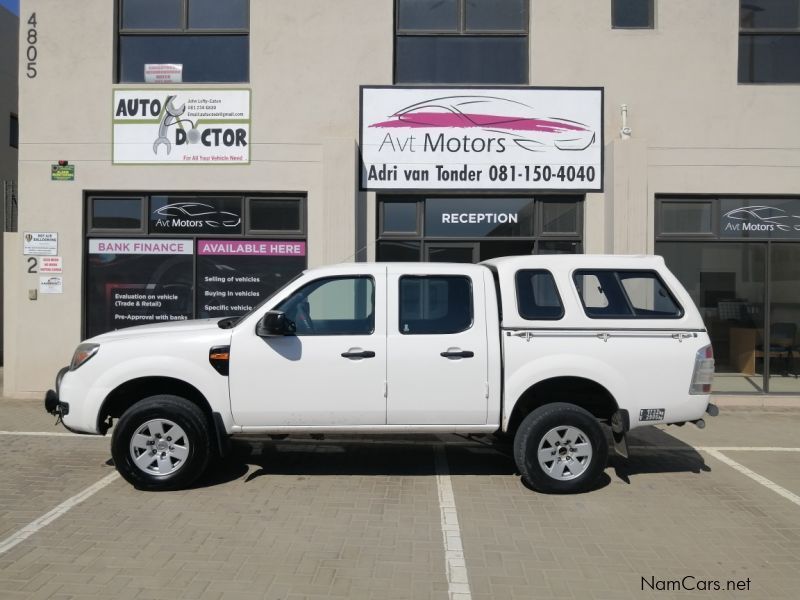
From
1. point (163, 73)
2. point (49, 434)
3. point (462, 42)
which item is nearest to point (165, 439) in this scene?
point (49, 434)

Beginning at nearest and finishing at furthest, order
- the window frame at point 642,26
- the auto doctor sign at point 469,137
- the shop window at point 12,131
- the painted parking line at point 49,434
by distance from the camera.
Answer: the painted parking line at point 49,434
the auto doctor sign at point 469,137
the window frame at point 642,26
the shop window at point 12,131

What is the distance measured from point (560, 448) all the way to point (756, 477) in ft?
7.17

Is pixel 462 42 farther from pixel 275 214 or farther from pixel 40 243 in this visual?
pixel 40 243

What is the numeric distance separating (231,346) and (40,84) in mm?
7114

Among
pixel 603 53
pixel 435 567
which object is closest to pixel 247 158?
pixel 603 53

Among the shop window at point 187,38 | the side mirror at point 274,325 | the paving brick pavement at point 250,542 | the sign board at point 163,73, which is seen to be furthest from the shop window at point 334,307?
the sign board at point 163,73

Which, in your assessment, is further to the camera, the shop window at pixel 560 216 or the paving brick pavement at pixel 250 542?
the shop window at pixel 560 216

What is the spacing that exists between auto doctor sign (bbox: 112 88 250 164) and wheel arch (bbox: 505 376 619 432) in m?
6.17

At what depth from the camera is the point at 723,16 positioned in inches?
391

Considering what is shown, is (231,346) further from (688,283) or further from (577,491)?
(688,283)

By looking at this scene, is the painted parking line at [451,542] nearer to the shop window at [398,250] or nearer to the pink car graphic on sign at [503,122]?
the shop window at [398,250]

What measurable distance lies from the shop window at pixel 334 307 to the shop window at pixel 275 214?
14.6 feet

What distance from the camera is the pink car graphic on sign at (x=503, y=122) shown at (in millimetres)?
9914

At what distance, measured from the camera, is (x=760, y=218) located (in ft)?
32.7
